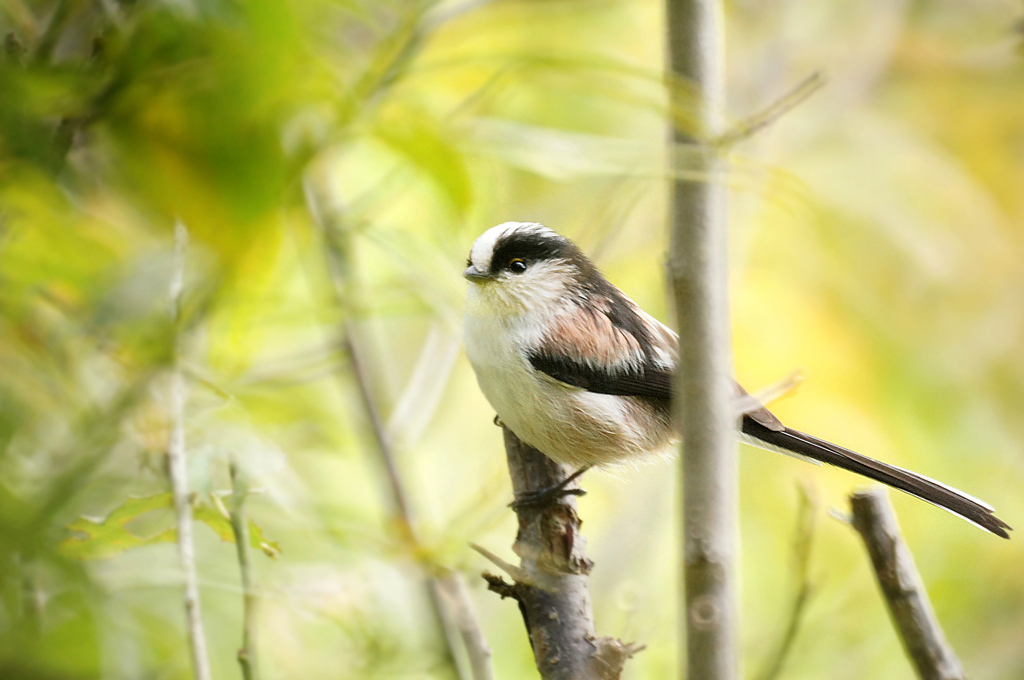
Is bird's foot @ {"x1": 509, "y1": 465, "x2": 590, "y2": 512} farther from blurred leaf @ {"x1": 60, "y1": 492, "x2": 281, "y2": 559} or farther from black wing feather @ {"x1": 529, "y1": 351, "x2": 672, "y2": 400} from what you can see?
blurred leaf @ {"x1": 60, "y1": 492, "x2": 281, "y2": 559}

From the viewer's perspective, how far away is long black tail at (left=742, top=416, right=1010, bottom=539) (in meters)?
1.31

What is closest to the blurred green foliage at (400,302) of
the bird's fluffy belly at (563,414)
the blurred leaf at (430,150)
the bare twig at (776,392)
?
the blurred leaf at (430,150)

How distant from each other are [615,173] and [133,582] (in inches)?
37.5

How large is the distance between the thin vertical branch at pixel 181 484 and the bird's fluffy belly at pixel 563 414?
0.52m

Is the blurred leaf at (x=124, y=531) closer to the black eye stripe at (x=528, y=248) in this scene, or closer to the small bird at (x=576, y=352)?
Result: the small bird at (x=576, y=352)

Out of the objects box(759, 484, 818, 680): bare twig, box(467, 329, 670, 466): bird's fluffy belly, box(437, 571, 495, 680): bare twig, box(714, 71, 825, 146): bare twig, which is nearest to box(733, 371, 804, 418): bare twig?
box(759, 484, 818, 680): bare twig

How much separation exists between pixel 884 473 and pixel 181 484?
1.16 metres

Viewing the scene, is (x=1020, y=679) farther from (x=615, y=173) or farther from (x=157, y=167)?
(x=157, y=167)

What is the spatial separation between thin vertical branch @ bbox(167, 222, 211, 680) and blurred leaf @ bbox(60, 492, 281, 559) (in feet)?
0.11

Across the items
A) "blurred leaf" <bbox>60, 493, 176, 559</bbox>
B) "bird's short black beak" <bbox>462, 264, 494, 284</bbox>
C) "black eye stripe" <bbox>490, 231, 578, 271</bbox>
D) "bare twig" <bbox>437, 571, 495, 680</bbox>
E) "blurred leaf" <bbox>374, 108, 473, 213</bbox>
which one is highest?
"black eye stripe" <bbox>490, 231, 578, 271</bbox>

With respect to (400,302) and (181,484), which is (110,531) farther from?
(400,302)

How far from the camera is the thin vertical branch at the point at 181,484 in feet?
3.05

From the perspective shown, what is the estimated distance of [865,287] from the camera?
316 centimetres

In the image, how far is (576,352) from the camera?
4.91 feet
